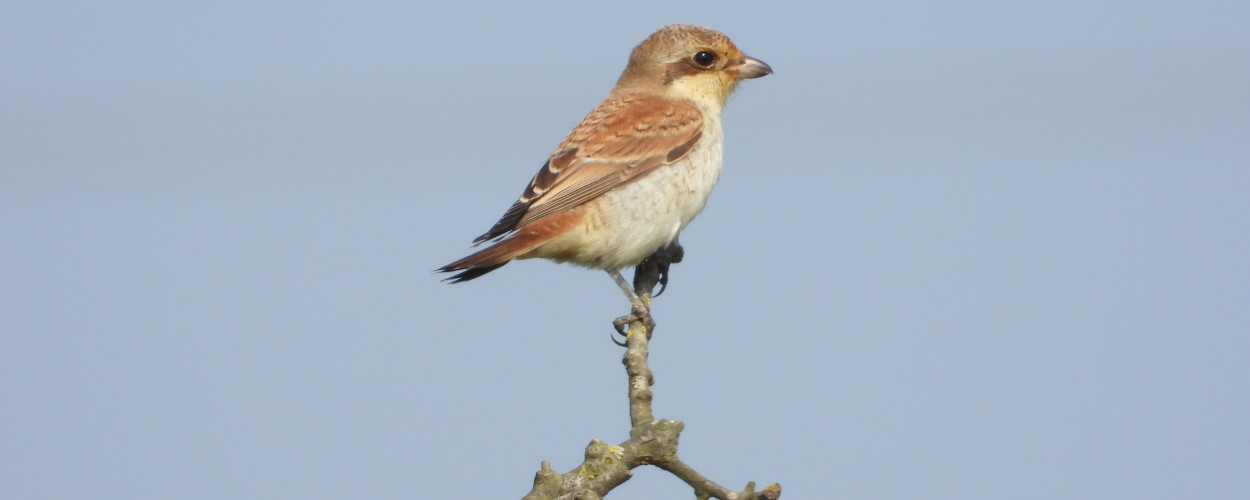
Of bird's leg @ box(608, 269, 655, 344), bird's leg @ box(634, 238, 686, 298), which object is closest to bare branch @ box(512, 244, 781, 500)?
bird's leg @ box(608, 269, 655, 344)

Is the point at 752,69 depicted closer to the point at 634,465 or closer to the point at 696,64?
the point at 696,64

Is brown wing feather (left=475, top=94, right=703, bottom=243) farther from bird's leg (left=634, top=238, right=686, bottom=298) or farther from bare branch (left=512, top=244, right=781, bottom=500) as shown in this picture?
bare branch (left=512, top=244, right=781, bottom=500)

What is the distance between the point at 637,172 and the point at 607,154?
17 centimetres

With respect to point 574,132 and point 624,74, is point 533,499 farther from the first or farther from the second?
point 624,74

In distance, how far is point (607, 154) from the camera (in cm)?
542

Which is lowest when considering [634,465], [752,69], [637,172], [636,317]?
[634,465]

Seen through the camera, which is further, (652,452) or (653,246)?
(653,246)

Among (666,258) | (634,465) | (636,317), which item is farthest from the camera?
(666,258)

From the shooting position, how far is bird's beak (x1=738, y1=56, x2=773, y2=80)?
Answer: 5898 millimetres

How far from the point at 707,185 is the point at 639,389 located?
1883 millimetres

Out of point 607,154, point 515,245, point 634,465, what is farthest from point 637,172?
point 634,465

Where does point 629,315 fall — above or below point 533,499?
above

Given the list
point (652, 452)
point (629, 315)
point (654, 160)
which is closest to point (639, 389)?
point (652, 452)

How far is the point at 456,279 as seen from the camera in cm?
479
